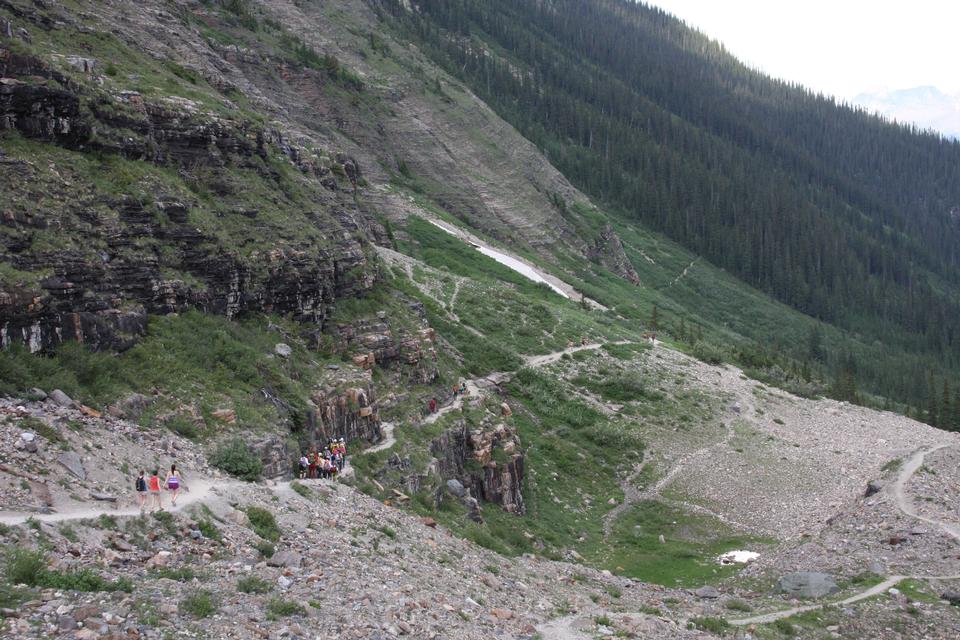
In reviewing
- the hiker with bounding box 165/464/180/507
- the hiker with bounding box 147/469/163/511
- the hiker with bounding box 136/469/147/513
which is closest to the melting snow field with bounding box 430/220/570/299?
the hiker with bounding box 165/464/180/507

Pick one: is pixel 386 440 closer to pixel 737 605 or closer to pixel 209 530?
pixel 209 530

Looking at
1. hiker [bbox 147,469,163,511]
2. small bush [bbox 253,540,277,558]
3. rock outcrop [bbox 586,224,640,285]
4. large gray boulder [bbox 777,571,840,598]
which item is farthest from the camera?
rock outcrop [bbox 586,224,640,285]

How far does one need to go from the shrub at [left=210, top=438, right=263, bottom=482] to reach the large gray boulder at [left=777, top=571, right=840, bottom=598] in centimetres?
2222

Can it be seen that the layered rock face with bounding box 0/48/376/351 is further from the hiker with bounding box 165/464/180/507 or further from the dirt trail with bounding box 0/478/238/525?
the dirt trail with bounding box 0/478/238/525

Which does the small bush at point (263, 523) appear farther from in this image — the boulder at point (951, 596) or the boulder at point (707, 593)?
the boulder at point (951, 596)

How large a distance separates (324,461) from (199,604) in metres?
13.9

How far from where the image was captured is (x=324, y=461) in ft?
95.1

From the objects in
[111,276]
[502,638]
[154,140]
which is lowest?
[502,638]

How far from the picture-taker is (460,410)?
143 ft

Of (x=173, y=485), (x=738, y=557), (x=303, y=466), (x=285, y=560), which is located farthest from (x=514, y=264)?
(x=285, y=560)

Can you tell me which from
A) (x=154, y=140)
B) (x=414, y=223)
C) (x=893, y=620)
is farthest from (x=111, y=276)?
(x=414, y=223)

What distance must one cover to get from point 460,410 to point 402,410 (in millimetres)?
5284

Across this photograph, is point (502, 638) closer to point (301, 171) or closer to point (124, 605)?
point (124, 605)

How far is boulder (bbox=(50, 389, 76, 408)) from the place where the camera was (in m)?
22.1
